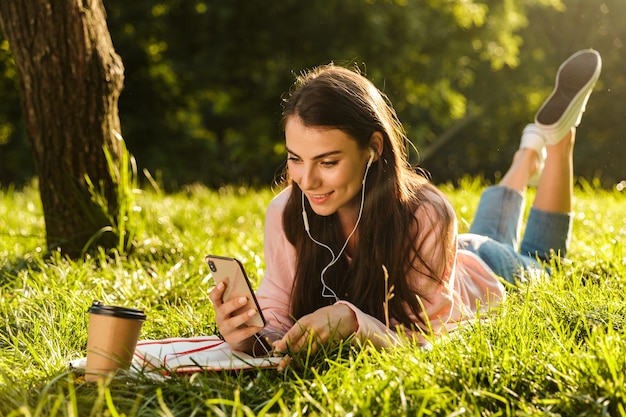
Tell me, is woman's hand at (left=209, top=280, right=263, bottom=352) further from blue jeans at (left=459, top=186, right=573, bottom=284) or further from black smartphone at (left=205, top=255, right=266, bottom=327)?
blue jeans at (left=459, top=186, right=573, bottom=284)

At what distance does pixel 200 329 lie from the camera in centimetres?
346

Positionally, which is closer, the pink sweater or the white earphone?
the pink sweater

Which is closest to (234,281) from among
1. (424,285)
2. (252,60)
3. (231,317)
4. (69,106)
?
(231,317)

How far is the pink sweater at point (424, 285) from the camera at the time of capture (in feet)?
9.53

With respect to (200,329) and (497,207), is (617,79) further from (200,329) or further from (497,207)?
(200,329)

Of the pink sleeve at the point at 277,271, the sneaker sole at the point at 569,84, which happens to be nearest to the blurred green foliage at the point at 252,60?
the sneaker sole at the point at 569,84

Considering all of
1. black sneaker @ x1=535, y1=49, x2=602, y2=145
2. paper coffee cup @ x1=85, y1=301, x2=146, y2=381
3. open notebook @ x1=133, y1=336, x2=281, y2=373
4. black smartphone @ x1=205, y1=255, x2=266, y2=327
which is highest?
black sneaker @ x1=535, y1=49, x2=602, y2=145

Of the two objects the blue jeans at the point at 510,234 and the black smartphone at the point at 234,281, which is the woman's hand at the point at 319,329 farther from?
the blue jeans at the point at 510,234

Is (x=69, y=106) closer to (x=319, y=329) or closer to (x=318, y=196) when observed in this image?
(x=318, y=196)

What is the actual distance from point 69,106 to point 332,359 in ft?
8.85

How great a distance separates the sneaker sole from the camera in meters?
4.58

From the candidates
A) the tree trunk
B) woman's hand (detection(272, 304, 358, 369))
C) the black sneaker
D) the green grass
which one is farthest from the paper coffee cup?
the black sneaker

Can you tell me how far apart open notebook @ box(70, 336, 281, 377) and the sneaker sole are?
2.55 m

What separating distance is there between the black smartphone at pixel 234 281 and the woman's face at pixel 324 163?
0.42 metres
